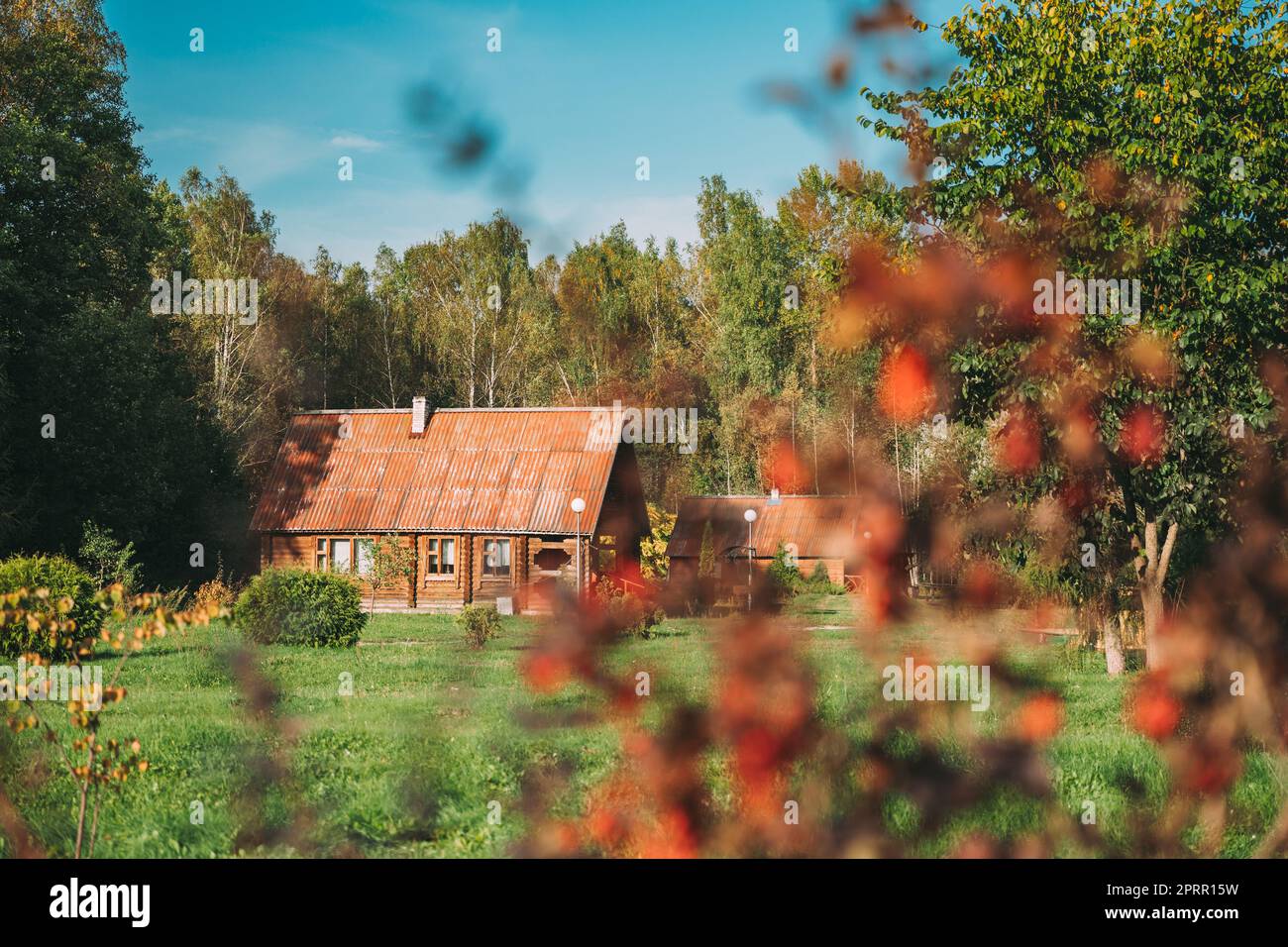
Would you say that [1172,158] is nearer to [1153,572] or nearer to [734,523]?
[1153,572]

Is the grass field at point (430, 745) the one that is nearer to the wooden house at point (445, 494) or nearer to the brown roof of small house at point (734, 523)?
the wooden house at point (445, 494)

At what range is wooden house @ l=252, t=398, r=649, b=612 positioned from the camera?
32.3 meters

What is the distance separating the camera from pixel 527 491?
32969 mm

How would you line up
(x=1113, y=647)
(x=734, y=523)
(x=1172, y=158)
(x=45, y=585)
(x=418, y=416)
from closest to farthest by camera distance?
1. (x=1172, y=158)
2. (x=1113, y=647)
3. (x=45, y=585)
4. (x=418, y=416)
5. (x=734, y=523)

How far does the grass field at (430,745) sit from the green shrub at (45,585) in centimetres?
99

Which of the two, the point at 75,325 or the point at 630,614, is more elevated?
the point at 75,325

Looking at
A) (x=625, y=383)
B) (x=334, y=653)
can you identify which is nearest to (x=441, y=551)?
(x=334, y=653)

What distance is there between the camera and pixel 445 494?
33469 mm

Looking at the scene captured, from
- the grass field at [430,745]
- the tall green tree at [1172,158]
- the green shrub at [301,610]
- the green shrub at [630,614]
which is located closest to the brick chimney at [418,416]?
the green shrub at [301,610]

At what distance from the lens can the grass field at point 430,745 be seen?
88.2 inches

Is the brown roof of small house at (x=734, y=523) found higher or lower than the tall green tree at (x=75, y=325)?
lower

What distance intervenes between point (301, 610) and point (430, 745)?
17223mm

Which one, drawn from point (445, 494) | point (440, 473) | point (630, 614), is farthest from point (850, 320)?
point (440, 473)
